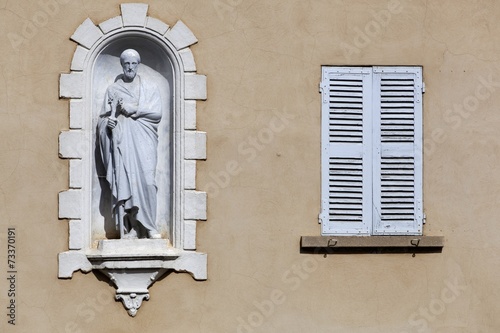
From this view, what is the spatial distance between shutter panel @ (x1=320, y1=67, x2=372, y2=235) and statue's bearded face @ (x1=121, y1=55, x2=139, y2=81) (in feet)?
5.16

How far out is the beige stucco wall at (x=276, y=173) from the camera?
11.8m

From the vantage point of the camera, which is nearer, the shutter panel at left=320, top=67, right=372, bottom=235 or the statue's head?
the statue's head

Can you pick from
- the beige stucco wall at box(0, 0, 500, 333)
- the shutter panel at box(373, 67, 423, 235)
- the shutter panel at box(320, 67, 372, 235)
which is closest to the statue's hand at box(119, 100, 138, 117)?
the beige stucco wall at box(0, 0, 500, 333)

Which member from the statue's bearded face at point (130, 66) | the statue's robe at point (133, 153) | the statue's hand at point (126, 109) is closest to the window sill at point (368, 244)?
the statue's robe at point (133, 153)

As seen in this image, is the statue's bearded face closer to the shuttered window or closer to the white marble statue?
the white marble statue

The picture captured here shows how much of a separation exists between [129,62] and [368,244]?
2487mm

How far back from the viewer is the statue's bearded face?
11883 millimetres

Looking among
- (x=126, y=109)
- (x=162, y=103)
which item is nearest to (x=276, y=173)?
(x=162, y=103)

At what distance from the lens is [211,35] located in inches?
472

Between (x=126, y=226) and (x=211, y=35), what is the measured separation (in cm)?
174

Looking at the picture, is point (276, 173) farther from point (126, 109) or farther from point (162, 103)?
point (126, 109)

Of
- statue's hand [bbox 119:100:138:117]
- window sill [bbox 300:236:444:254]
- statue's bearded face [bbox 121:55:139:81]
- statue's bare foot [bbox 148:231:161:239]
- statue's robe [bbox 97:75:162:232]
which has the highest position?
statue's bearded face [bbox 121:55:139:81]

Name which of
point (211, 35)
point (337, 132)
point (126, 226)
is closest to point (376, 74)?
point (337, 132)

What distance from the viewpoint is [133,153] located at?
1178cm
